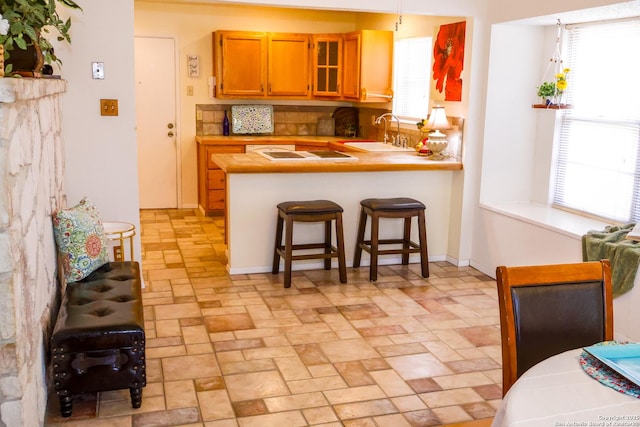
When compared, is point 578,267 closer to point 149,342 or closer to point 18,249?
point 18,249

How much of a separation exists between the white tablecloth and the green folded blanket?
214cm

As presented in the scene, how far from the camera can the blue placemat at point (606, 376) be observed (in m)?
1.66

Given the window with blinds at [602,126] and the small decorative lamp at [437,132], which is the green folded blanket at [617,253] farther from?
the small decorative lamp at [437,132]

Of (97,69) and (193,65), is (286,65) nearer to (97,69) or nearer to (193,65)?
(193,65)

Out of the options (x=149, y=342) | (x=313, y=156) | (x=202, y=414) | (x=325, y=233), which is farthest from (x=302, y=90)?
(x=202, y=414)

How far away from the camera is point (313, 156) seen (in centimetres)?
548

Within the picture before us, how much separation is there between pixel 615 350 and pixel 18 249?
1990 millimetres

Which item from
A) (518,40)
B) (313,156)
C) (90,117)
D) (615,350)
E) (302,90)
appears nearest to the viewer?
(615,350)

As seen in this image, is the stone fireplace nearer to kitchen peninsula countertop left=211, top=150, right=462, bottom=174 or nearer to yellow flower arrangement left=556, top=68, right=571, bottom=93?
kitchen peninsula countertop left=211, top=150, right=462, bottom=174

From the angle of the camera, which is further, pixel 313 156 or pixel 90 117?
pixel 313 156

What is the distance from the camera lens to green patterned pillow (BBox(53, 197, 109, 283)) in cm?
342

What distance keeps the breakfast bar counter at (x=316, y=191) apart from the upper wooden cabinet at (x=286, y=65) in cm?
178

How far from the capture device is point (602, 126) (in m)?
4.59

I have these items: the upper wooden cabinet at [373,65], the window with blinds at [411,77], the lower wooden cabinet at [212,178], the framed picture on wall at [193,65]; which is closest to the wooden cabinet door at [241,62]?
the framed picture on wall at [193,65]
